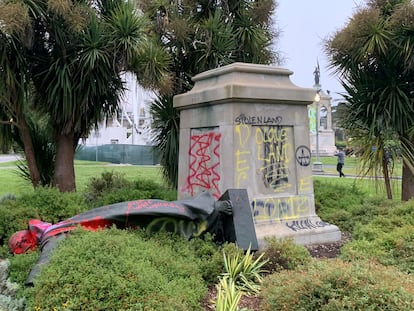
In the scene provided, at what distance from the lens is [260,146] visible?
5844 mm

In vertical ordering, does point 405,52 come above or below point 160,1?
below

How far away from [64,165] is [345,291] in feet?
22.2

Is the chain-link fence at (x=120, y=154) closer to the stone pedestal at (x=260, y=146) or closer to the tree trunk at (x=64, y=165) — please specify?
the tree trunk at (x=64, y=165)

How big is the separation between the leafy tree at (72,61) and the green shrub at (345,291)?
5.64 m

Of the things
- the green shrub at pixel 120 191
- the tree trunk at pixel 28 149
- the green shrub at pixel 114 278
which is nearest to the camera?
the green shrub at pixel 114 278

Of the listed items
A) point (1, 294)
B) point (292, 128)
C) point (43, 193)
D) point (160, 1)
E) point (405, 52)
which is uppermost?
point (160, 1)

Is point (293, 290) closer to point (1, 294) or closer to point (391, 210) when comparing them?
point (1, 294)

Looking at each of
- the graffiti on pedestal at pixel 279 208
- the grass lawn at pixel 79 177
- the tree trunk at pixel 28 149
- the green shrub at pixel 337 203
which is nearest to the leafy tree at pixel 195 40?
the grass lawn at pixel 79 177

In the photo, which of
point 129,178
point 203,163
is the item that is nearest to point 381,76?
point 203,163

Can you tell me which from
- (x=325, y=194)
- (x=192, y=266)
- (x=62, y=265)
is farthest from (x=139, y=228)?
(x=325, y=194)

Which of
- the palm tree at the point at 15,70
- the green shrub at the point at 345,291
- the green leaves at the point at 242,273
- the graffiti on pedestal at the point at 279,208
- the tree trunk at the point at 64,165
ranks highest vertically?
the palm tree at the point at 15,70

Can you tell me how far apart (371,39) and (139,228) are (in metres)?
6.86

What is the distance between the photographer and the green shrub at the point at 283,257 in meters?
4.31

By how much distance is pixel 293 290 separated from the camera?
9.90 ft
